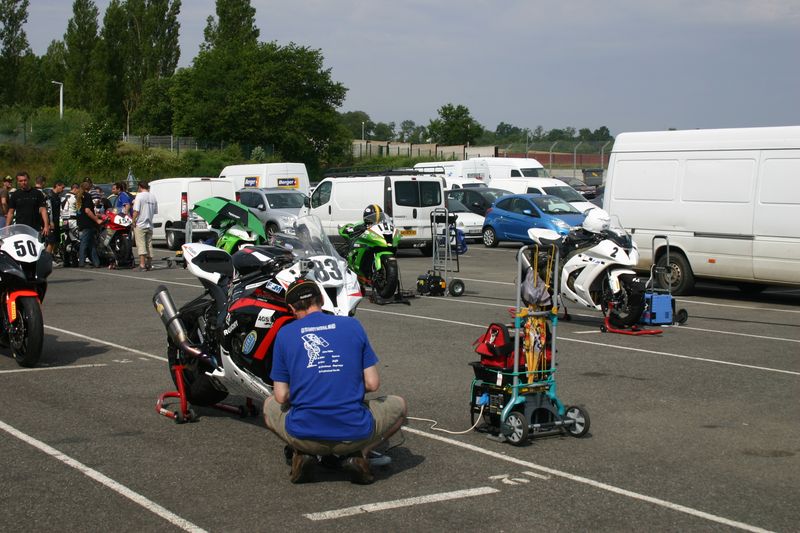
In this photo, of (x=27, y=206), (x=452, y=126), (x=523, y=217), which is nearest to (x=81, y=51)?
(x=452, y=126)

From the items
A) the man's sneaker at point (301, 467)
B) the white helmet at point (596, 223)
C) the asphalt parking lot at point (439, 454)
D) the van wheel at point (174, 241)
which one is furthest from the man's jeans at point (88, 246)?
the man's sneaker at point (301, 467)

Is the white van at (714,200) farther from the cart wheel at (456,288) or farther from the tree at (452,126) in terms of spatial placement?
the tree at (452,126)

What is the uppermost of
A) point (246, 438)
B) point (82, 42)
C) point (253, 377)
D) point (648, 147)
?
point (82, 42)

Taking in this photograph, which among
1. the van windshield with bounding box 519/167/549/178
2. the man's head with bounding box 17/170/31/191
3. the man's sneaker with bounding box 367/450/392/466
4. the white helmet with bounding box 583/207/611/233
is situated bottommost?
the man's sneaker with bounding box 367/450/392/466

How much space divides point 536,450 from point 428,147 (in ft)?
259

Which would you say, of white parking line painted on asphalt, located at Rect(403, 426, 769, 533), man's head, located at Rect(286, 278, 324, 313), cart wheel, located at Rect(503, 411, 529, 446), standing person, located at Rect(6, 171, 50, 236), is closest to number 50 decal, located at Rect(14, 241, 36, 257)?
white parking line painted on asphalt, located at Rect(403, 426, 769, 533)

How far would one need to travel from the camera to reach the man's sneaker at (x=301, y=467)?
6.02m

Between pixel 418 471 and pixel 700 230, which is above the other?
pixel 700 230

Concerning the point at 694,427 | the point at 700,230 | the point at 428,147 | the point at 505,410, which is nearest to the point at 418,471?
the point at 505,410

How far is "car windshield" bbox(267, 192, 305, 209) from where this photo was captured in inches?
1121

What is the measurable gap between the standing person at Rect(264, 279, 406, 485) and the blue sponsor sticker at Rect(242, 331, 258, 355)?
2.82ft

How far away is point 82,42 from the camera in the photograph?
8106cm

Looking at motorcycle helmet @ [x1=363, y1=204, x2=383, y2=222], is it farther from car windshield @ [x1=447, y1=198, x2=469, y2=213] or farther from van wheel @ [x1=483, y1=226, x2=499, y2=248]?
car windshield @ [x1=447, y1=198, x2=469, y2=213]

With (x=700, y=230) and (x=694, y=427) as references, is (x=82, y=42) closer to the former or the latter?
(x=700, y=230)
